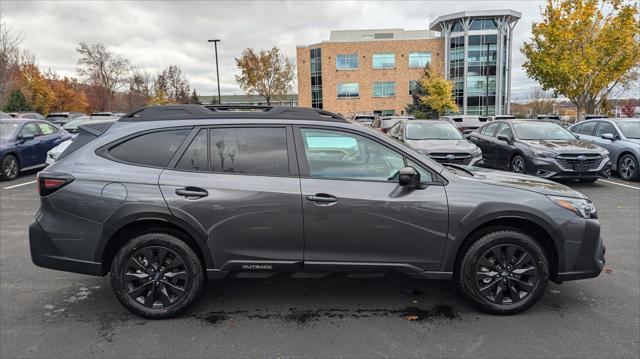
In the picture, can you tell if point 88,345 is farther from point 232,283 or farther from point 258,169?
point 258,169

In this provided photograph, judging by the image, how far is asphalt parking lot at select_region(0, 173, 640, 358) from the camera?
3189mm

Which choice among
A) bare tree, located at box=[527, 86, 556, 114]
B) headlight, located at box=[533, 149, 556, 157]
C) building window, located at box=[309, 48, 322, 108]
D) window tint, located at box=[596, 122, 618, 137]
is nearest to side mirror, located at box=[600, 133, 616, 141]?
window tint, located at box=[596, 122, 618, 137]

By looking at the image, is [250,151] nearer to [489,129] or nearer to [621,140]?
[489,129]

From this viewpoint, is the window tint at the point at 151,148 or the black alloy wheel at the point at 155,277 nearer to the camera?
the black alloy wheel at the point at 155,277

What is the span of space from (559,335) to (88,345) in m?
3.57

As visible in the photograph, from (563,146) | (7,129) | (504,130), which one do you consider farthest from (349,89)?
(563,146)

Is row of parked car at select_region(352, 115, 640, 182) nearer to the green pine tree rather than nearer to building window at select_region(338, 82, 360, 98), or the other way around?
the green pine tree

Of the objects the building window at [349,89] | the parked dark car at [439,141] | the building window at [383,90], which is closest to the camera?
the parked dark car at [439,141]

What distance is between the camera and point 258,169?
364 cm

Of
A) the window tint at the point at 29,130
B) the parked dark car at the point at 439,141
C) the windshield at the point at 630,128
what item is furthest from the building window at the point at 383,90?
the window tint at the point at 29,130

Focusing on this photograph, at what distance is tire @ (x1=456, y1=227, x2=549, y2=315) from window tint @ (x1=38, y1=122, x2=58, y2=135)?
42.2 ft

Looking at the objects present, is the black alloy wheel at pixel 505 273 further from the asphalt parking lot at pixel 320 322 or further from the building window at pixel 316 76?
the building window at pixel 316 76

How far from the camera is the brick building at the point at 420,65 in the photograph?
53.5 meters

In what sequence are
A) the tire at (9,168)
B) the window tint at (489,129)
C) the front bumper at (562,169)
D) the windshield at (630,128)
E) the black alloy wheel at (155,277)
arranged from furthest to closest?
the window tint at (489,129), the windshield at (630,128), the tire at (9,168), the front bumper at (562,169), the black alloy wheel at (155,277)
